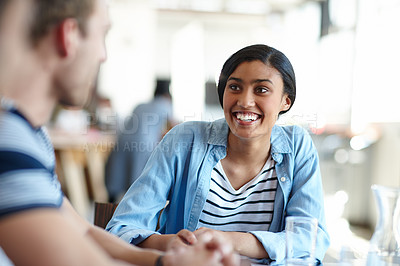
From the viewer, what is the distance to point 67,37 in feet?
2.02

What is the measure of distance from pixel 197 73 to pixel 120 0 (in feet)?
7.39

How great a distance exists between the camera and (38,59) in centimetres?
61

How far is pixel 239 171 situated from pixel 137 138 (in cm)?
231

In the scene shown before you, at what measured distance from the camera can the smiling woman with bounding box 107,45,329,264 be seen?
1.39 metres

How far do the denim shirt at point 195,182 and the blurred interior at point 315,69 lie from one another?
0.61 feet

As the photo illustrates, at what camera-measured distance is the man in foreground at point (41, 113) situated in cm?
52

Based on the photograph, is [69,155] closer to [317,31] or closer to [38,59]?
[317,31]

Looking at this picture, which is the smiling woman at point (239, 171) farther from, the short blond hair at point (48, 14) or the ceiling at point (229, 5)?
the ceiling at point (229, 5)

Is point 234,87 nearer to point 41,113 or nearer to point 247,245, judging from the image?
point 247,245

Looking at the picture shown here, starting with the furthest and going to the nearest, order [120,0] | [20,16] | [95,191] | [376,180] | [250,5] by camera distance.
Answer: [250,5]
[120,0]
[95,191]
[376,180]
[20,16]

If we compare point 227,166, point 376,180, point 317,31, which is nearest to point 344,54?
point 317,31

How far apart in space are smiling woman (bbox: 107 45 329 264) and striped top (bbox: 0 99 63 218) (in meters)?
0.77

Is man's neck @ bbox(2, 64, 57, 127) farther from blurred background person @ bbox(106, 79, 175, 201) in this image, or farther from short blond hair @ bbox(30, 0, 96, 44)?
blurred background person @ bbox(106, 79, 175, 201)

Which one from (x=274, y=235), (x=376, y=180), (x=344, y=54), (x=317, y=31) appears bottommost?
(x=376, y=180)
